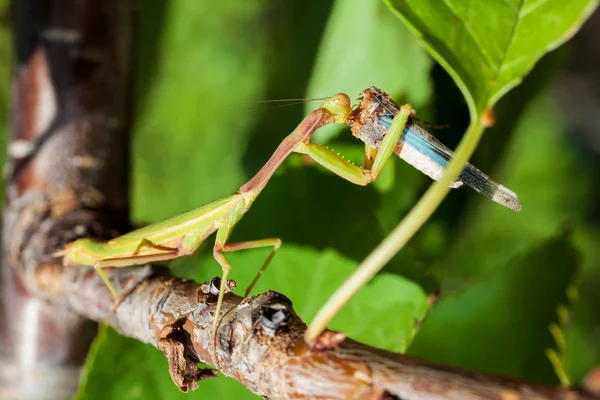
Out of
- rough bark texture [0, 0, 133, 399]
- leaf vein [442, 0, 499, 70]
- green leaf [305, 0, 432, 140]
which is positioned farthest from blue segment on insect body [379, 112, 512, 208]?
rough bark texture [0, 0, 133, 399]

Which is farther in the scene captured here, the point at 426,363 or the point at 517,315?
the point at 517,315

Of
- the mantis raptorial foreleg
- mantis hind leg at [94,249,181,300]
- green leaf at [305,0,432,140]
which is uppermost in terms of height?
green leaf at [305,0,432,140]

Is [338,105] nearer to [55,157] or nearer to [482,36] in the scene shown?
[482,36]

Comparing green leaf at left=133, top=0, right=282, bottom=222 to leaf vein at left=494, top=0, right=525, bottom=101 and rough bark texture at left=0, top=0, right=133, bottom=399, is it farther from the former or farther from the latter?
leaf vein at left=494, top=0, right=525, bottom=101

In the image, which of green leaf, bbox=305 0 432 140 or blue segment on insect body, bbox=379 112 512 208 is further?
green leaf, bbox=305 0 432 140

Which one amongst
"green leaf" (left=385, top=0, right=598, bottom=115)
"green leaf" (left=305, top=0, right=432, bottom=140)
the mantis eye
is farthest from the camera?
"green leaf" (left=305, top=0, right=432, bottom=140)

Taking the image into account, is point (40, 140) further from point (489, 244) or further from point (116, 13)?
point (489, 244)

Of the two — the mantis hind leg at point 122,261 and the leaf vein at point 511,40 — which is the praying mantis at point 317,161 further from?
the leaf vein at point 511,40

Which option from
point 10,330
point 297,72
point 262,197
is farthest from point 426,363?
point 10,330

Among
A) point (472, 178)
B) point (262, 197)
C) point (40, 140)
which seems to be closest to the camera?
point (472, 178)
